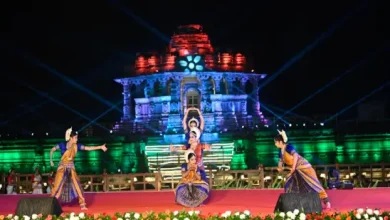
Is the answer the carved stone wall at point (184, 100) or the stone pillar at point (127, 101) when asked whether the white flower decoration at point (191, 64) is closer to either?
the carved stone wall at point (184, 100)

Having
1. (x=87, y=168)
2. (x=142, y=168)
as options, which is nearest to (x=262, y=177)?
(x=142, y=168)

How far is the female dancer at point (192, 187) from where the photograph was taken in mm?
18984

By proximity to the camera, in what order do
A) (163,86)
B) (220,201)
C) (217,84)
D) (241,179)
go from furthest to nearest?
(163,86) → (217,84) → (241,179) → (220,201)

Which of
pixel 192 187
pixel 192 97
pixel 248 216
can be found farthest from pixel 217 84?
pixel 248 216

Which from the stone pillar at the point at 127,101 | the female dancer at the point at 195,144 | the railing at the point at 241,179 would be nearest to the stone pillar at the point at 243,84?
the stone pillar at the point at 127,101

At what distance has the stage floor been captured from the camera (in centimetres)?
1894

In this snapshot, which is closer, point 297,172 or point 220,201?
point 297,172

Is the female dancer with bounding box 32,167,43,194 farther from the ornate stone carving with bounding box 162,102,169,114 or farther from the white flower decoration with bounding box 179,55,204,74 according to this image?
the ornate stone carving with bounding box 162,102,169,114

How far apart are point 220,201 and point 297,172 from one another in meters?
2.96

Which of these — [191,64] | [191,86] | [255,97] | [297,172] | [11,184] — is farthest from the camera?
[255,97]

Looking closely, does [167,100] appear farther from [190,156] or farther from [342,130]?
[190,156]

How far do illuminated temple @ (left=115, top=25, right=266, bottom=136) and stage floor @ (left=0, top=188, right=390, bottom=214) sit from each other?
1802 centimetres

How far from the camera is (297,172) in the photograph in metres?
18.4

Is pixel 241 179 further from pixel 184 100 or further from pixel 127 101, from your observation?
pixel 127 101
